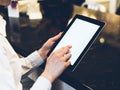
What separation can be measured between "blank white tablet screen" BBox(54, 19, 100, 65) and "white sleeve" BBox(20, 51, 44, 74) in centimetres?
20

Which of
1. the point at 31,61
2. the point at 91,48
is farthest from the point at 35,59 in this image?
the point at 91,48

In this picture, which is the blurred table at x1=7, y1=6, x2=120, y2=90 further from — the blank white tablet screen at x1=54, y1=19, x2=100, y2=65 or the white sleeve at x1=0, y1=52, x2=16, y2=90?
the white sleeve at x1=0, y1=52, x2=16, y2=90

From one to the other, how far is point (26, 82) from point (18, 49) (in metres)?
0.20

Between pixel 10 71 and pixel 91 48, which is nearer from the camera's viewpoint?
pixel 10 71

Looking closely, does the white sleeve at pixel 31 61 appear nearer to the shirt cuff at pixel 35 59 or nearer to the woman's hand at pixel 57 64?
the shirt cuff at pixel 35 59

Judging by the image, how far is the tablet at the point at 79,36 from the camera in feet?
4.20

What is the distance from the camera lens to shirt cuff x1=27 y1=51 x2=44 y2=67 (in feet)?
5.17

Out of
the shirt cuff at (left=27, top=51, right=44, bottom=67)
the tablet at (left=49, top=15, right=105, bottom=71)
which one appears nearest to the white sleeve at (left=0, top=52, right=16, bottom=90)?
the tablet at (left=49, top=15, right=105, bottom=71)

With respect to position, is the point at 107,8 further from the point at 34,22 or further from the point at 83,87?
the point at 83,87

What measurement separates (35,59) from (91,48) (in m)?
0.29

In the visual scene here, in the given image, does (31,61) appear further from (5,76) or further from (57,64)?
(5,76)

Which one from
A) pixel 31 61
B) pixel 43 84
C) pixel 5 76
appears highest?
pixel 5 76

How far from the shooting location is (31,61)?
1.61 meters

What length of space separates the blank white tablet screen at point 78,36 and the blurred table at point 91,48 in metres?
0.12
